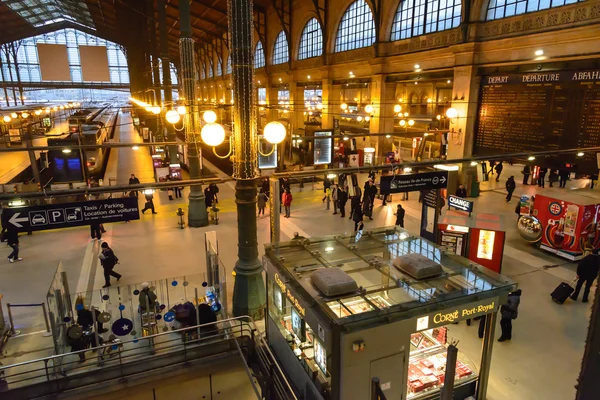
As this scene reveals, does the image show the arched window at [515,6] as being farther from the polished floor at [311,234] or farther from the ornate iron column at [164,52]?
the ornate iron column at [164,52]

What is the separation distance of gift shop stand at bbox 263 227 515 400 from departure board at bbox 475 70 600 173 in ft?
28.1

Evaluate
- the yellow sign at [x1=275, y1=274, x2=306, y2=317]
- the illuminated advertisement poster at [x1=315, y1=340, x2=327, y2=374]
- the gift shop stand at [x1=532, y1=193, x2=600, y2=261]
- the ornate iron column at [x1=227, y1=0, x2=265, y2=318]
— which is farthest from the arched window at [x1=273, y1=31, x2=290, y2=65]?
the illuminated advertisement poster at [x1=315, y1=340, x2=327, y2=374]

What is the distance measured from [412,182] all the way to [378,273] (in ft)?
16.2

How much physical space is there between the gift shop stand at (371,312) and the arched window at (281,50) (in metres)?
32.5

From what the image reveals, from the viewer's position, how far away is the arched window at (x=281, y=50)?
37719 mm

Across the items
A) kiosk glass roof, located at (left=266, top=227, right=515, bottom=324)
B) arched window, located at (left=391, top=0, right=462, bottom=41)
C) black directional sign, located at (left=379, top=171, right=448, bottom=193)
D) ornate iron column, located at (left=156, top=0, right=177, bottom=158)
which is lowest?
kiosk glass roof, located at (left=266, top=227, right=515, bottom=324)

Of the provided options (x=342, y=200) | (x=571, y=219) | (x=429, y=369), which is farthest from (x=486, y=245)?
(x=342, y=200)

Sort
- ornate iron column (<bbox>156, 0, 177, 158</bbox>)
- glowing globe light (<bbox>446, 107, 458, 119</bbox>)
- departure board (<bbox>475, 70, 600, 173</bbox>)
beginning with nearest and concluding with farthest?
departure board (<bbox>475, 70, 600, 173</bbox>) < ornate iron column (<bbox>156, 0, 177, 158</bbox>) < glowing globe light (<bbox>446, 107, 458, 119</bbox>)

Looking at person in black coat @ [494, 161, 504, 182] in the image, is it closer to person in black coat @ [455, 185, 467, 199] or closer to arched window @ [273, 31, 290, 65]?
person in black coat @ [455, 185, 467, 199]

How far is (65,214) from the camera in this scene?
7.94 meters

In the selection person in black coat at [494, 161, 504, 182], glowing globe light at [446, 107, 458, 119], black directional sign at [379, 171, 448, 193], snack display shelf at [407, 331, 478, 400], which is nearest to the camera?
snack display shelf at [407, 331, 478, 400]

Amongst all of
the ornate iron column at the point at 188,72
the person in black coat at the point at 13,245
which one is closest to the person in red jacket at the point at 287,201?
the ornate iron column at the point at 188,72

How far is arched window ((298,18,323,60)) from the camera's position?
3209 cm

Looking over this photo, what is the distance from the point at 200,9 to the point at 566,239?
42409 millimetres
